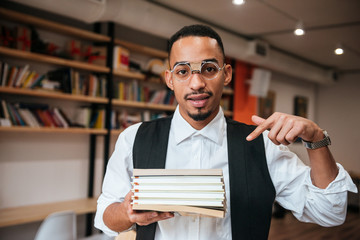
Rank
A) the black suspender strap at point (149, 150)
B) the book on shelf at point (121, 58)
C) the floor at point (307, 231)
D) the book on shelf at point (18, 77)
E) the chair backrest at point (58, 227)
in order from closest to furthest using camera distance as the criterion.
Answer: the black suspender strap at point (149, 150) → the chair backrest at point (58, 227) → the book on shelf at point (18, 77) → the book on shelf at point (121, 58) → the floor at point (307, 231)

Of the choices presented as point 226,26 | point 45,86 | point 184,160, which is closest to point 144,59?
point 226,26

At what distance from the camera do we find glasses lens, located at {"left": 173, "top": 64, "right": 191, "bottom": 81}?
1.19 metres

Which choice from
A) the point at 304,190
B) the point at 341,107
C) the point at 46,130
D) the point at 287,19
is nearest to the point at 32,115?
the point at 46,130

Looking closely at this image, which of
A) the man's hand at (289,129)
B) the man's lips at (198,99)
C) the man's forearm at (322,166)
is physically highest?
the man's lips at (198,99)

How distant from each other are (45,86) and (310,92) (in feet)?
22.0

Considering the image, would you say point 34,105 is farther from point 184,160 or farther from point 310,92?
point 310,92

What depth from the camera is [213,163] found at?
129 centimetres

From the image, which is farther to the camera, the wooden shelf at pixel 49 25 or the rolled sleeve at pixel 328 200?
the wooden shelf at pixel 49 25

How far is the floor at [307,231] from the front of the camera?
5281mm

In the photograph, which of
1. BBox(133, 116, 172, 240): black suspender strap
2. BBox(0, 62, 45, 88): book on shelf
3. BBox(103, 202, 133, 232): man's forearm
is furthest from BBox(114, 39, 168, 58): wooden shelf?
BBox(103, 202, 133, 232): man's forearm

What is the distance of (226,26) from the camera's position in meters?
4.79

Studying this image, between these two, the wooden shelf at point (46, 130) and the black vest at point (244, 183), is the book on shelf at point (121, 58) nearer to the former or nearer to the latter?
the wooden shelf at point (46, 130)

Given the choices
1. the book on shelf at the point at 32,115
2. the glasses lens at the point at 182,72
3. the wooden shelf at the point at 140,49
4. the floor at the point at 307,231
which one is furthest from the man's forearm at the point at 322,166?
the floor at the point at 307,231

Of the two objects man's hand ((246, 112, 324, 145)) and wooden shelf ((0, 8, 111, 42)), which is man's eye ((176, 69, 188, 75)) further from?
wooden shelf ((0, 8, 111, 42))
